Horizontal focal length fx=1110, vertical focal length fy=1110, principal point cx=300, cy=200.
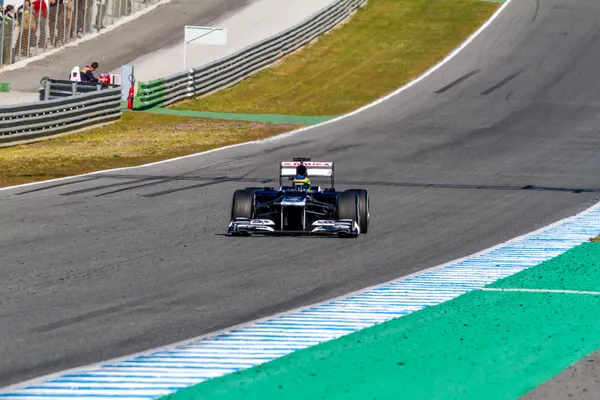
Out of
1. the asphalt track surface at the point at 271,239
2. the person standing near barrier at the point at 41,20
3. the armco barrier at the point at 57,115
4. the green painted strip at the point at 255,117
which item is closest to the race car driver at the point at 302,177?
the asphalt track surface at the point at 271,239

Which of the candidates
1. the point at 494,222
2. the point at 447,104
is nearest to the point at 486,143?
the point at 447,104

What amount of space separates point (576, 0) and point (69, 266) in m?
42.1

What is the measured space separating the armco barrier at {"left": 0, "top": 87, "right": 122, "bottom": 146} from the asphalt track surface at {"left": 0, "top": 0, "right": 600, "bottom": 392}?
5530 mm

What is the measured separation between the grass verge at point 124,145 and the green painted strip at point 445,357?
13.2 m

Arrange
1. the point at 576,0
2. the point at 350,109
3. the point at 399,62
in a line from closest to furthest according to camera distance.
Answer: the point at 350,109, the point at 399,62, the point at 576,0

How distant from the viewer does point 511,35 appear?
4438 centimetres

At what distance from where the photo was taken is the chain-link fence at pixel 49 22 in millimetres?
41031

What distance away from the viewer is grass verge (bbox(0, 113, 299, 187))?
2344 centimetres

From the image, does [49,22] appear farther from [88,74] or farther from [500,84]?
[500,84]

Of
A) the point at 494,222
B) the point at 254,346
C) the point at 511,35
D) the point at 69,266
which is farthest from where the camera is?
the point at 511,35

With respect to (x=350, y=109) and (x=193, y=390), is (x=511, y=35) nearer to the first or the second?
(x=350, y=109)

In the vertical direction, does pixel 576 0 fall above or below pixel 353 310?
above

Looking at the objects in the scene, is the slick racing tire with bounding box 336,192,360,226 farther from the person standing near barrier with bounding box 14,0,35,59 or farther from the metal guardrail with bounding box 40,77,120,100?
the person standing near barrier with bounding box 14,0,35,59

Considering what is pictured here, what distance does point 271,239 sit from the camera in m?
14.5
